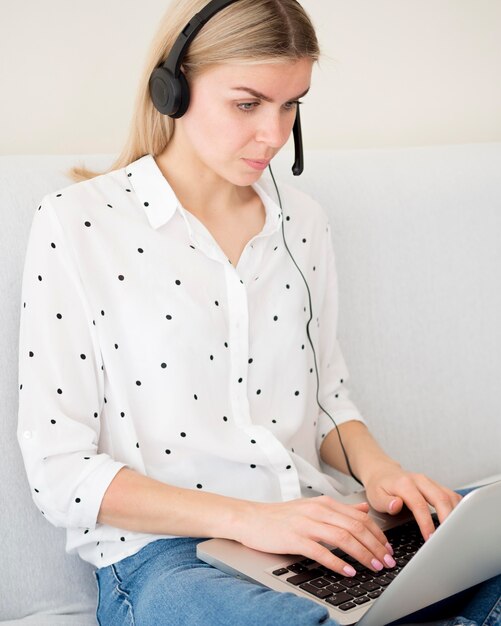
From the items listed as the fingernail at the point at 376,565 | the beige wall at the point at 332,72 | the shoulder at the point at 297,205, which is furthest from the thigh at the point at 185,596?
the beige wall at the point at 332,72

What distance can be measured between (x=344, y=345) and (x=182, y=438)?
0.49m

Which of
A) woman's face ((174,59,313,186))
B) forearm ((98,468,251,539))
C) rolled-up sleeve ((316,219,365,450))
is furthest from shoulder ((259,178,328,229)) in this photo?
forearm ((98,468,251,539))

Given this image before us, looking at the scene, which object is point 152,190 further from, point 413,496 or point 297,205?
point 413,496

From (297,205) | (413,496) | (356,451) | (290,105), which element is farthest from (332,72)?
(413,496)

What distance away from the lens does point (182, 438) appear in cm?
121

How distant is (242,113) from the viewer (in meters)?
1.22

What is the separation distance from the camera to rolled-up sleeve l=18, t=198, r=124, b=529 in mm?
1131

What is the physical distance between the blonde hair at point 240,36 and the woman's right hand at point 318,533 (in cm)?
57

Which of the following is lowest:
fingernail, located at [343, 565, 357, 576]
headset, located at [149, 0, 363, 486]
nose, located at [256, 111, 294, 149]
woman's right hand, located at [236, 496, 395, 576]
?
fingernail, located at [343, 565, 357, 576]

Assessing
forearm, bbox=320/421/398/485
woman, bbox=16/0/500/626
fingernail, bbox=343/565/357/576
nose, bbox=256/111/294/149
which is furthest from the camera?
forearm, bbox=320/421/398/485

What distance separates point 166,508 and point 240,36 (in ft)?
1.97

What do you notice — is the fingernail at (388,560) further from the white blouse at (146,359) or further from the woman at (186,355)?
the white blouse at (146,359)

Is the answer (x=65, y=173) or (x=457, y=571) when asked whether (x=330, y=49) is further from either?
(x=457, y=571)

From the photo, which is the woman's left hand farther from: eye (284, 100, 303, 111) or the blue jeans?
eye (284, 100, 303, 111)
